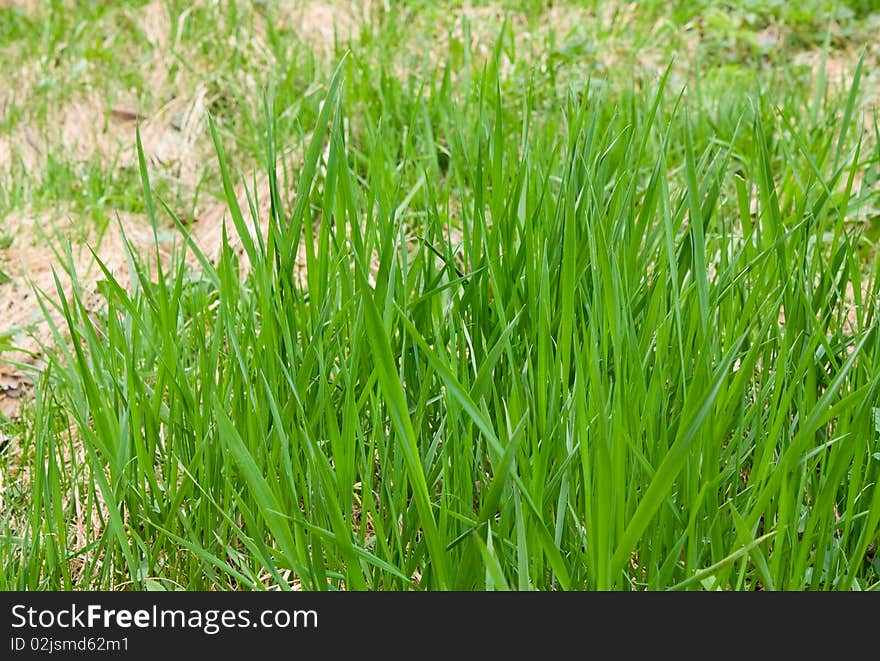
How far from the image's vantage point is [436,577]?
127cm

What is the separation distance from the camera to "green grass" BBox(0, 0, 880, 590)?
120 cm

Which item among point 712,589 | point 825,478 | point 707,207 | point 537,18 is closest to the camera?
point 712,589

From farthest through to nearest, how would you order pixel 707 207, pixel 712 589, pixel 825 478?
pixel 707 207
pixel 825 478
pixel 712 589

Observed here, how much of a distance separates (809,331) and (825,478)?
0.90ft

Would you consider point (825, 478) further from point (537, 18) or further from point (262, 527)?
point (537, 18)

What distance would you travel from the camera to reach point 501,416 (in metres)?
1.39

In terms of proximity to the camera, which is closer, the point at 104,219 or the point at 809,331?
the point at 809,331

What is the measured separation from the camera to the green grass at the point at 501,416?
1.20m

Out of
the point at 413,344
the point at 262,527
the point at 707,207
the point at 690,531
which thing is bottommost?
the point at 262,527

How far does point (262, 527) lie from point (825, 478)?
0.83 meters
